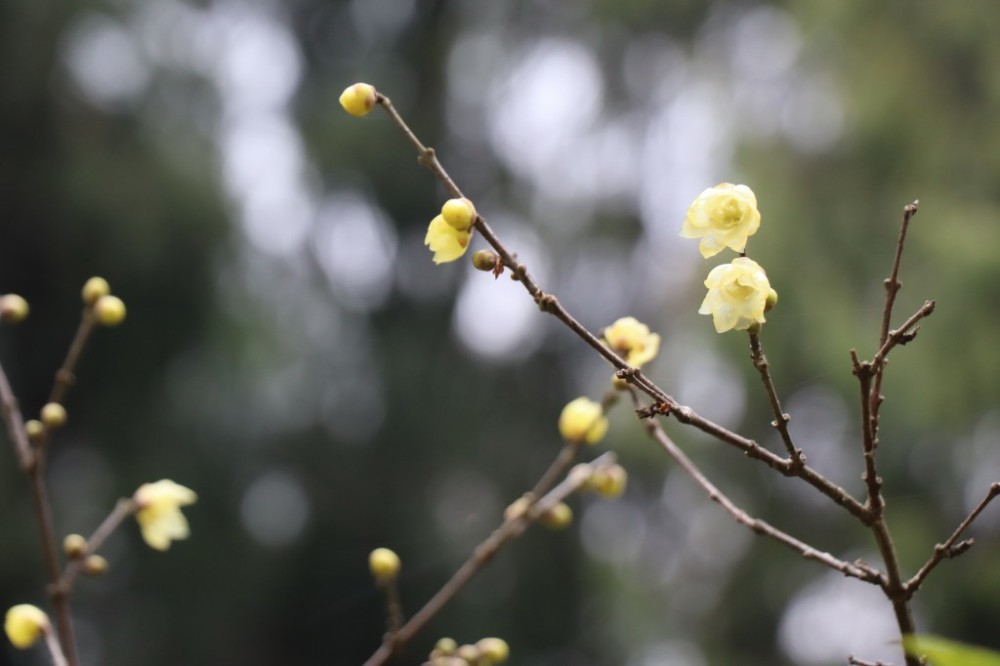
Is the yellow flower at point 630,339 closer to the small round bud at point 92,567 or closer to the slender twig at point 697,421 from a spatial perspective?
the slender twig at point 697,421

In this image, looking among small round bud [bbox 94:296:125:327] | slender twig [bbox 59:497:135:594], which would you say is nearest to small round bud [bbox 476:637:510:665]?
slender twig [bbox 59:497:135:594]

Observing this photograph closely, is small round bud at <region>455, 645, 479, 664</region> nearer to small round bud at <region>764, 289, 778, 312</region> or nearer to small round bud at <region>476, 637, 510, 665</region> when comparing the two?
small round bud at <region>476, 637, 510, 665</region>

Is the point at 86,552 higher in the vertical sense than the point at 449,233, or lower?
lower

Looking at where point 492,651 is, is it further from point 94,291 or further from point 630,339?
point 94,291

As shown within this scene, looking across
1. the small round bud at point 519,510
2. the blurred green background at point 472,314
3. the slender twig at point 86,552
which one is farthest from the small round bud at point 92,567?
the blurred green background at point 472,314

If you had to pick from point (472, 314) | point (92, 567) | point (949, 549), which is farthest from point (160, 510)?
point (472, 314)

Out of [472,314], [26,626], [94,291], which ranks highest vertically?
[472,314]

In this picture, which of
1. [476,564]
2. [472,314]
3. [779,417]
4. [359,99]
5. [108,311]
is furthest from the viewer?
[472,314]

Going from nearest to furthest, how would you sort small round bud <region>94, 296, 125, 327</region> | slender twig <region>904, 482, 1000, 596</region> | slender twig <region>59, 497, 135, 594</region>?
slender twig <region>904, 482, 1000, 596</region> → slender twig <region>59, 497, 135, 594</region> → small round bud <region>94, 296, 125, 327</region>
